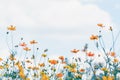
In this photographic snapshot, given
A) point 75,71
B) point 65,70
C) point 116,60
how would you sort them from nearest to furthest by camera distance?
point 116,60 < point 75,71 < point 65,70

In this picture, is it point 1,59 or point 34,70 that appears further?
point 1,59

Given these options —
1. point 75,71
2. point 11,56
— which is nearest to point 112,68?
point 75,71

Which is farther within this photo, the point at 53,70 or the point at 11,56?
the point at 11,56

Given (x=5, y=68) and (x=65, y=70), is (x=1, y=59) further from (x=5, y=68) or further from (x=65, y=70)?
(x=65, y=70)

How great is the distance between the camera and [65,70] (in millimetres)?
7016

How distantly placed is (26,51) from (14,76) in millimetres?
802

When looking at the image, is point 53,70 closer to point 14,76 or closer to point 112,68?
point 14,76

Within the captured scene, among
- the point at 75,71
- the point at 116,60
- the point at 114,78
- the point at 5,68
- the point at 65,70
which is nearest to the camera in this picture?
the point at 114,78

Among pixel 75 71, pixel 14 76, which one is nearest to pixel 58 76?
pixel 75 71

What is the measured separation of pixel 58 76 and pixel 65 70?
396mm

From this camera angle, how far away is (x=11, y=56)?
7.43m

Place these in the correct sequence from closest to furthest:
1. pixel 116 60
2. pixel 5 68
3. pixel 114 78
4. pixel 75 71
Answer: pixel 114 78
pixel 116 60
pixel 75 71
pixel 5 68

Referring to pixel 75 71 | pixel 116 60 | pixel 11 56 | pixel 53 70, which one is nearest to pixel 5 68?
pixel 11 56

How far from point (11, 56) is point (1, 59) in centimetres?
37
